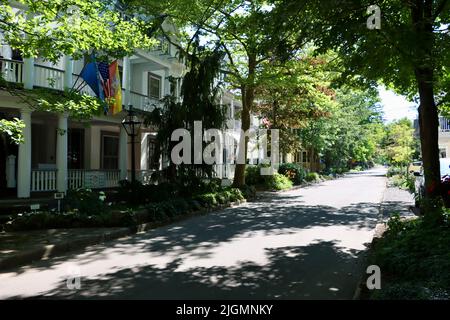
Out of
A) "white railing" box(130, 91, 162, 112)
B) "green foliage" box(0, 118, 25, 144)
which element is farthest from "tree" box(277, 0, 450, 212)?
"white railing" box(130, 91, 162, 112)

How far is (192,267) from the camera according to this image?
25.1 feet

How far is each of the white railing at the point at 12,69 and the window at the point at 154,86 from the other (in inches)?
414

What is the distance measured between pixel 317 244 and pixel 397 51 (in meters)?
4.37

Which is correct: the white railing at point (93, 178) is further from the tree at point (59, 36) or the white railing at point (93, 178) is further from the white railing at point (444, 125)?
the white railing at point (444, 125)

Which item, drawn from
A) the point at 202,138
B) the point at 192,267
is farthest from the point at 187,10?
the point at 192,267

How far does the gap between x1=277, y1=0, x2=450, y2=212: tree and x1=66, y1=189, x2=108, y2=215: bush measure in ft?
26.1

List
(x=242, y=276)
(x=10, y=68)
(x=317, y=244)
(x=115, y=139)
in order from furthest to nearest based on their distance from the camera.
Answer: (x=115, y=139)
(x=10, y=68)
(x=317, y=244)
(x=242, y=276)

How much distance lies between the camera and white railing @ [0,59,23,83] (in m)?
15.0

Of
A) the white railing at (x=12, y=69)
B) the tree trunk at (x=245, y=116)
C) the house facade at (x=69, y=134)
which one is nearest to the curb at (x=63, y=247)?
the house facade at (x=69, y=134)

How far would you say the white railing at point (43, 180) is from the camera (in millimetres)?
16172

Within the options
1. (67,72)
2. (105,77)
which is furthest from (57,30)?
(105,77)

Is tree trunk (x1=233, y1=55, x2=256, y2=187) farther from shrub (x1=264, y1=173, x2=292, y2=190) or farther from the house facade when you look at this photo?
shrub (x1=264, y1=173, x2=292, y2=190)
